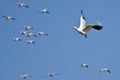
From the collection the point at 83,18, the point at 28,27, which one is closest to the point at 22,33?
the point at 28,27

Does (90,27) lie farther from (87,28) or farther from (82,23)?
(82,23)

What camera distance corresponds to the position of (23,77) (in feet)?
299

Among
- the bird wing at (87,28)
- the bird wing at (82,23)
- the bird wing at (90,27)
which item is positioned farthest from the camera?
the bird wing at (82,23)

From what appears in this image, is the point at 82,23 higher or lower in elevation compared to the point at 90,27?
higher

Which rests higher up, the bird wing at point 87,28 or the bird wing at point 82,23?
the bird wing at point 82,23

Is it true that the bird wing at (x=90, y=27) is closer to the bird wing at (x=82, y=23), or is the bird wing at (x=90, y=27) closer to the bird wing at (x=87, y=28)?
the bird wing at (x=87, y=28)

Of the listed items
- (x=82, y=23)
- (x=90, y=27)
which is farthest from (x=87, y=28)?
(x=82, y=23)

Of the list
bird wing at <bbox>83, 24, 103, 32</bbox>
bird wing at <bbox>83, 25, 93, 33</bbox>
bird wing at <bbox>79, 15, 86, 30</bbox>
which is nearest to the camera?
bird wing at <bbox>83, 24, 103, 32</bbox>

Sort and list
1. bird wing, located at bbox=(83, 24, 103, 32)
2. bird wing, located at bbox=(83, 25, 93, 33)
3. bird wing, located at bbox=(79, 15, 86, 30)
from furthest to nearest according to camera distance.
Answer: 1. bird wing, located at bbox=(79, 15, 86, 30)
2. bird wing, located at bbox=(83, 25, 93, 33)
3. bird wing, located at bbox=(83, 24, 103, 32)

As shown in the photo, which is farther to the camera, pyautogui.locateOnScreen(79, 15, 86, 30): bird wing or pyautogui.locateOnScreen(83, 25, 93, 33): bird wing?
pyautogui.locateOnScreen(79, 15, 86, 30): bird wing

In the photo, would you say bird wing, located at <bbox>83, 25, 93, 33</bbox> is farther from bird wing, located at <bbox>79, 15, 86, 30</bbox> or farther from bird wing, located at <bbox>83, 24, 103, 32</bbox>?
bird wing, located at <bbox>79, 15, 86, 30</bbox>

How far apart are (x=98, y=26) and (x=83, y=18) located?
3569 mm

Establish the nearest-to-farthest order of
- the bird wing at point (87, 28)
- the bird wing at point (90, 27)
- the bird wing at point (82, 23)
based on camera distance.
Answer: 1. the bird wing at point (90, 27)
2. the bird wing at point (87, 28)
3. the bird wing at point (82, 23)

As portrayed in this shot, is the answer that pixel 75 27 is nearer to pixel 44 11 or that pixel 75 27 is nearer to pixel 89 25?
pixel 89 25
